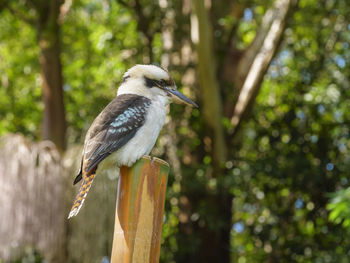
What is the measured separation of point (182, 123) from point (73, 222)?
187 cm

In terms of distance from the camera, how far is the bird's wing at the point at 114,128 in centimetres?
311

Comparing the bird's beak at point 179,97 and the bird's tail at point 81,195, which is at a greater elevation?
the bird's beak at point 179,97

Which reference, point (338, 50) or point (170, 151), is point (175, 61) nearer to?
point (170, 151)

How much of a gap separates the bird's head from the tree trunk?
389 cm

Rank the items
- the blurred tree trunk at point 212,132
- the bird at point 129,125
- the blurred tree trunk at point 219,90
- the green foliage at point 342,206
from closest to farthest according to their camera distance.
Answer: the bird at point 129,125 → the green foliage at point 342,206 → the blurred tree trunk at point 212,132 → the blurred tree trunk at point 219,90

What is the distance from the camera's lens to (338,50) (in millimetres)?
8086

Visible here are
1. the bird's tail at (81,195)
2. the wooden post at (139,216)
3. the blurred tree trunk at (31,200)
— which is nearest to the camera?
the wooden post at (139,216)

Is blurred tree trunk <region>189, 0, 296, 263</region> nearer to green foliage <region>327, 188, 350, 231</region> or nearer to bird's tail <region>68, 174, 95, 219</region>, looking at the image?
green foliage <region>327, 188, 350, 231</region>

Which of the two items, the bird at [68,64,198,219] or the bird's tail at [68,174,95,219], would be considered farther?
the bird at [68,64,198,219]

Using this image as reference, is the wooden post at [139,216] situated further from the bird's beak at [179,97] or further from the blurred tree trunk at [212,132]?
the blurred tree trunk at [212,132]

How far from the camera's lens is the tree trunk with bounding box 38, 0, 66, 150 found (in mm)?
7508

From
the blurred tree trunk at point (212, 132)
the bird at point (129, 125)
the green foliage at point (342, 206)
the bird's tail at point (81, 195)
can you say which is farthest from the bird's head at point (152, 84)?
the blurred tree trunk at point (212, 132)

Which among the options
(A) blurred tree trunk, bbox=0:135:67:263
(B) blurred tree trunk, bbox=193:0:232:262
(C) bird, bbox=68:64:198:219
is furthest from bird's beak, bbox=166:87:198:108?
(B) blurred tree trunk, bbox=193:0:232:262

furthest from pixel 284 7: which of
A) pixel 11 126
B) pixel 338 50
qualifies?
pixel 11 126
